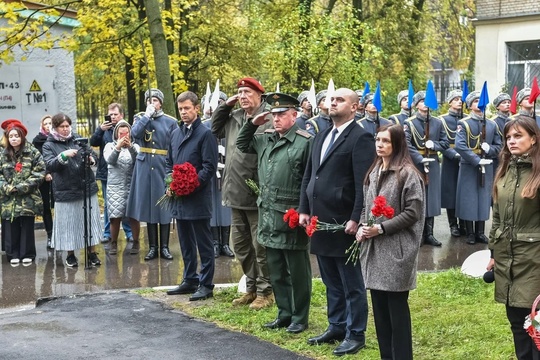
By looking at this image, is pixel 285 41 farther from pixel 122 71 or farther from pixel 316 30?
pixel 122 71

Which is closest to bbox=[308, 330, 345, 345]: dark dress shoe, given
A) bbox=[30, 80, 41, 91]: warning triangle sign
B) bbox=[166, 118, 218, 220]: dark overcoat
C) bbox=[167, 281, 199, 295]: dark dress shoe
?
bbox=[166, 118, 218, 220]: dark overcoat

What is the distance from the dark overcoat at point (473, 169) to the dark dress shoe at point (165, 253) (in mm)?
4347

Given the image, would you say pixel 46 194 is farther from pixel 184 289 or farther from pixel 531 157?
pixel 531 157

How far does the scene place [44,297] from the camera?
31.7ft

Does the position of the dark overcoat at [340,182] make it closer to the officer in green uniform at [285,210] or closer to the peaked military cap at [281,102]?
the officer in green uniform at [285,210]

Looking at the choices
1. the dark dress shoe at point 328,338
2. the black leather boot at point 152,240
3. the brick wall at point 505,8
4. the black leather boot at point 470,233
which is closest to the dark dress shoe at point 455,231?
the black leather boot at point 470,233

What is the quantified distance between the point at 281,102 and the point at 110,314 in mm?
2732

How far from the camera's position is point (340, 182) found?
7.09m

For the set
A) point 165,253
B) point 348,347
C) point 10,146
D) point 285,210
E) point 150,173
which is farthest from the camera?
point 150,173

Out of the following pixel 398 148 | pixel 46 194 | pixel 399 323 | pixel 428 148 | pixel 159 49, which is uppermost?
pixel 159 49

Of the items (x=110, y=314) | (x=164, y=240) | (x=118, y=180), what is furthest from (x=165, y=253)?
(x=110, y=314)

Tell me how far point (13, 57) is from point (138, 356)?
398 inches

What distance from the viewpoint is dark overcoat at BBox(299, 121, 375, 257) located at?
276 inches

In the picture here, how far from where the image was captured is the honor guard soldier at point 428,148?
512 inches
